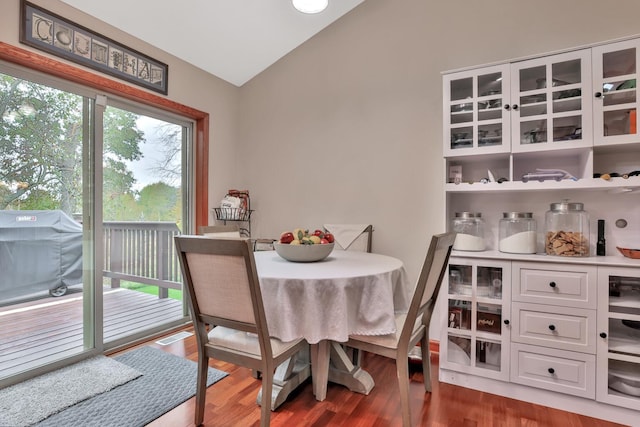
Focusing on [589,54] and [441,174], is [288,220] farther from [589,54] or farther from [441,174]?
[589,54]

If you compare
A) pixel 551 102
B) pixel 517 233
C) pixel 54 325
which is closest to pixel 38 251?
pixel 54 325

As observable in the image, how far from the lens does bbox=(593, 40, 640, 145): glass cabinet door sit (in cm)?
175

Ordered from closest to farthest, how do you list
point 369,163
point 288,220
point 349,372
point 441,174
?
1. point 349,372
2. point 441,174
3. point 369,163
4. point 288,220

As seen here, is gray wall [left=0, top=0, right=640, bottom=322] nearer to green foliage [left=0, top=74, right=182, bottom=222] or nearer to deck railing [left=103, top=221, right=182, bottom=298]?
green foliage [left=0, top=74, right=182, bottom=222]

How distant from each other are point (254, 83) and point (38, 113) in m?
1.93

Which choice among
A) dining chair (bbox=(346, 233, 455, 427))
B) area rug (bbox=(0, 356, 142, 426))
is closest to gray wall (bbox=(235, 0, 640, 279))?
dining chair (bbox=(346, 233, 455, 427))

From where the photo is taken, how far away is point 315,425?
5.41 ft

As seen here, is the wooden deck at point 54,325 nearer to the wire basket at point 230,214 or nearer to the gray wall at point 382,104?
the wire basket at point 230,214

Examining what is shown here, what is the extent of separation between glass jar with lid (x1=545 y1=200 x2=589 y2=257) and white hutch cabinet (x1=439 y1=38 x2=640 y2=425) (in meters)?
0.07

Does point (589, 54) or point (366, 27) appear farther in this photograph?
point (366, 27)

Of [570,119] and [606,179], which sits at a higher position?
[570,119]

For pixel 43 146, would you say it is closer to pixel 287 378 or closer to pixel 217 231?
pixel 217 231

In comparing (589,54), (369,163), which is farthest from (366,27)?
(589,54)

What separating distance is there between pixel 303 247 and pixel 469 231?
1.25 metres
